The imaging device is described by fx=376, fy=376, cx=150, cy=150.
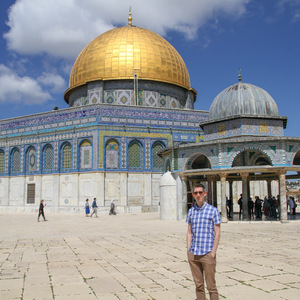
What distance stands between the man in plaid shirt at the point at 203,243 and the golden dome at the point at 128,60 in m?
26.6

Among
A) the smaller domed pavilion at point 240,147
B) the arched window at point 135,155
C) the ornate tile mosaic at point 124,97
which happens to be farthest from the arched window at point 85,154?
the smaller domed pavilion at point 240,147

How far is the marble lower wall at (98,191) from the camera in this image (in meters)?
25.0

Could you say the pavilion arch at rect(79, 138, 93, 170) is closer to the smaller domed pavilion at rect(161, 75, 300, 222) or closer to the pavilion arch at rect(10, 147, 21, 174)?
the pavilion arch at rect(10, 147, 21, 174)

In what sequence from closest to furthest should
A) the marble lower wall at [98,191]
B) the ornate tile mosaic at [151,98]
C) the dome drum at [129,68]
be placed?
the marble lower wall at [98,191] → the ornate tile mosaic at [151,98] → the dome drum at [129,68]

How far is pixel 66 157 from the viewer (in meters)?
26.8

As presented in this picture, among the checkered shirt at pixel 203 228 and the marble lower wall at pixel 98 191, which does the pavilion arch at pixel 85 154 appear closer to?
the marble lower wall at pixel 98 191

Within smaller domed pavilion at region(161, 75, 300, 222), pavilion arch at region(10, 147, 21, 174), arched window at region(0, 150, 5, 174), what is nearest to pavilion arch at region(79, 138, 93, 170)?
pavilion arch at region(10, 147, 21, 174)

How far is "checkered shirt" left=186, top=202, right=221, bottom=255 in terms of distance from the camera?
3992mm

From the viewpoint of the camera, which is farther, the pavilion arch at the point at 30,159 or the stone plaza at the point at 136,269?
the pavilion arch at the point at 30,159

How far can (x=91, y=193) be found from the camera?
25.0 meters

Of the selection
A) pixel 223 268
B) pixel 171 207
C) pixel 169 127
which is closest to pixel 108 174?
pixel 169 127

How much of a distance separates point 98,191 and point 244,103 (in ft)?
38.3

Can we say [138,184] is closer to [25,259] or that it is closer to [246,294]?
[25,259]

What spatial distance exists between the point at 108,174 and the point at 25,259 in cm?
1780
